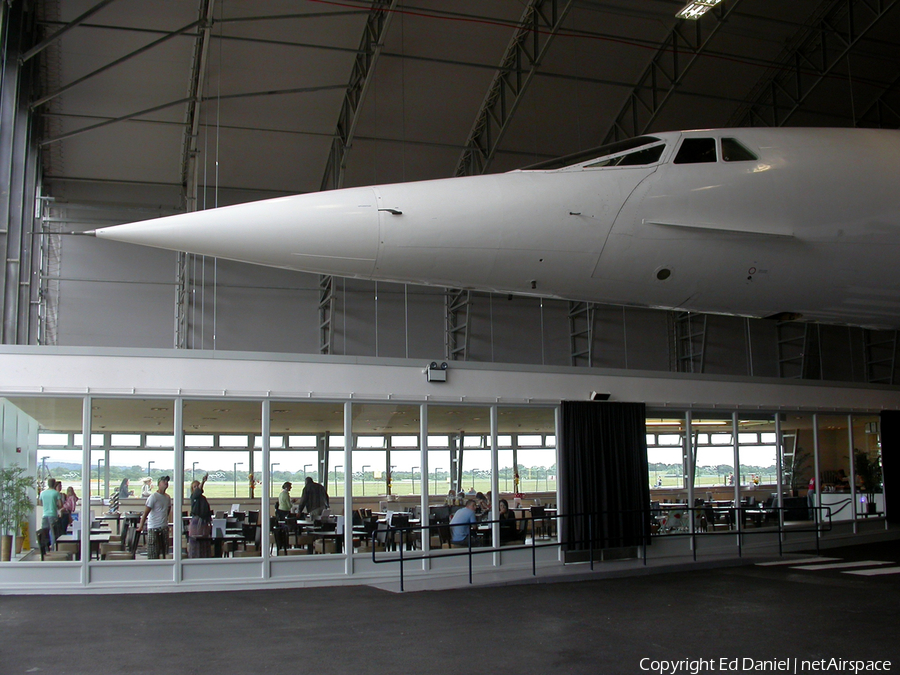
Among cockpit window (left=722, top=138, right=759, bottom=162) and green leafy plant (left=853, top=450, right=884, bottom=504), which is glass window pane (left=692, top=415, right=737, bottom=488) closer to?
green leafy plant (left=853, top=450, right=884, bottom=504)

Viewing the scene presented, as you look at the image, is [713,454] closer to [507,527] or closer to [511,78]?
[507,527]

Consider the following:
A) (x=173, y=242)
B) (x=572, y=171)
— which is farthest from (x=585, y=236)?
(x=173, y=242)

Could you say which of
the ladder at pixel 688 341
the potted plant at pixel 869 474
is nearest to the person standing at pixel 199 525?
the potted plant at pixel 869 474

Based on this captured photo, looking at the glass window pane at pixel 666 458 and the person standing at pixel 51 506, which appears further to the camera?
the glass window pane at pixel 666 458

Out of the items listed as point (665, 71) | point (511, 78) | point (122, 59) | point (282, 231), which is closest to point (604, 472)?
point (511, 78)

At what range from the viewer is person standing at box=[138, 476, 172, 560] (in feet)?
31.2

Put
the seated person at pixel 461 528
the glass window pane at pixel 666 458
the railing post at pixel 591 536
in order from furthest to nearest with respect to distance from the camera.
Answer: the glass window pane at pixel 666 458 < the seated person at pixel 461 528 < the railing post at pixel 591 536

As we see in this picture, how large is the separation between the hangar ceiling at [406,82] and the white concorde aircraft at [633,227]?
31.2 ft

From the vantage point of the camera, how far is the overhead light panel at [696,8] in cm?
1217

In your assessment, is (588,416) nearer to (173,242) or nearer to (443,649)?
(443,649)

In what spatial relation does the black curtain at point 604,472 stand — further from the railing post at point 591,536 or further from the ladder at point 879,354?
the ladder at point 879,354

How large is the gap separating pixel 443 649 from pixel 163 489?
201 inches

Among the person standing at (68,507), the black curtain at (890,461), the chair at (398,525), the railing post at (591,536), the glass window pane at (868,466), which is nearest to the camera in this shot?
the person standing at (68,507)

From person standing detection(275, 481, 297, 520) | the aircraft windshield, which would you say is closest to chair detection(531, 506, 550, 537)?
person standing detection(275, 481, 297, 520)
